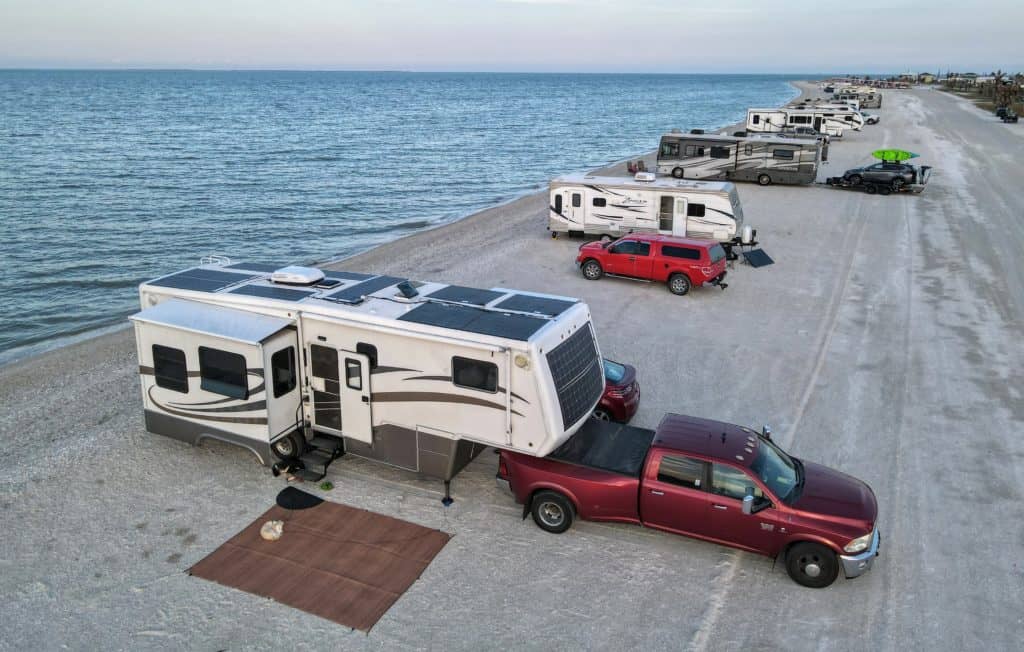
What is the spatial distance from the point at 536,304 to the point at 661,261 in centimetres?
1101

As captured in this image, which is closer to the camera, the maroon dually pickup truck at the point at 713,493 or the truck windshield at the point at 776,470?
the maroon dually pickup truck at the point at 713,493

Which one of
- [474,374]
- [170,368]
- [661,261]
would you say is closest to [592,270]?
[661,261]

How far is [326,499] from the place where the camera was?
1139 cm

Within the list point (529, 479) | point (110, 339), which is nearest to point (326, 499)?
point (529, 479)

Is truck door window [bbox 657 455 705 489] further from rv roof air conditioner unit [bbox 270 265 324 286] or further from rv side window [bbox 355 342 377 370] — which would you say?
rv roof air conditioner unit [bbox 270 265 324 286]

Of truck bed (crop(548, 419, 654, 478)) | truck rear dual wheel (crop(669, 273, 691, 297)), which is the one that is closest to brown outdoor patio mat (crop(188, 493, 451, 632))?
truck bed (crop(548, 419, 654, 478))

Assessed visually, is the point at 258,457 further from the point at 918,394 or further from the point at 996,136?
the point at 996,136

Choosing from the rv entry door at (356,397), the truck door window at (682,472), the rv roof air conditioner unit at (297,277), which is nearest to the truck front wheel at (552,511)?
the truck door window at (682,472)

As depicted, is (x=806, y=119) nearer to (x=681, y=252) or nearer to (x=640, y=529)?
(x=681, y=252)

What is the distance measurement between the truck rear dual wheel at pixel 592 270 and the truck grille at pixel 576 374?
38.1 ft

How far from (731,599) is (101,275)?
2577 cm

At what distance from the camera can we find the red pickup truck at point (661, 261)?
70.0ft

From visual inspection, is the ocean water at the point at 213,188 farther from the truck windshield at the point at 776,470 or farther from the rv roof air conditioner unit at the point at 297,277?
the truck windshield at the point at 776,470

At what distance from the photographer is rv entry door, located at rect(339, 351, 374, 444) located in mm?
11219
